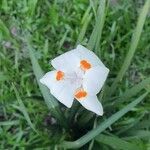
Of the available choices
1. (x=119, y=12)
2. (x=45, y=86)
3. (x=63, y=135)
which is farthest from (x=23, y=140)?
(x=119, y=12)

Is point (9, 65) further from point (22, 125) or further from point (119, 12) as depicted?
point (119, 12)

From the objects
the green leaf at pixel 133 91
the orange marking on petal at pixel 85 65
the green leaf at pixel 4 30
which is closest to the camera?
the orange marking on petal at pixel 85 65

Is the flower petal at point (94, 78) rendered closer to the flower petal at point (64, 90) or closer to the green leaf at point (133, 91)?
the flower petal at point (64, 90)

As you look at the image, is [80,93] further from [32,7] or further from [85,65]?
[32,7]

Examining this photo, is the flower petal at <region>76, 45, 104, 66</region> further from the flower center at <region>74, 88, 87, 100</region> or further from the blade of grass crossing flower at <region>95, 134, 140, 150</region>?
the blade of grass crossing flower at <region>95, 134, 140, 150</region>

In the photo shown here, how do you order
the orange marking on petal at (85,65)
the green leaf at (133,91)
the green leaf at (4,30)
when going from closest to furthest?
the orange marking on petal at (85,65)
the green leaf at (133,91)
the green leaf at (4,30)

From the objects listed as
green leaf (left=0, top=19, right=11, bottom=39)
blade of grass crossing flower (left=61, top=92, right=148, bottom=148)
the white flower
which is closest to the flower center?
the white flower

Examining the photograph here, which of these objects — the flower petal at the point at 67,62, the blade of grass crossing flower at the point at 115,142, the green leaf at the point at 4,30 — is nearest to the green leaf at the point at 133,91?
the blade of grass crossing flower at the point at 115,142
